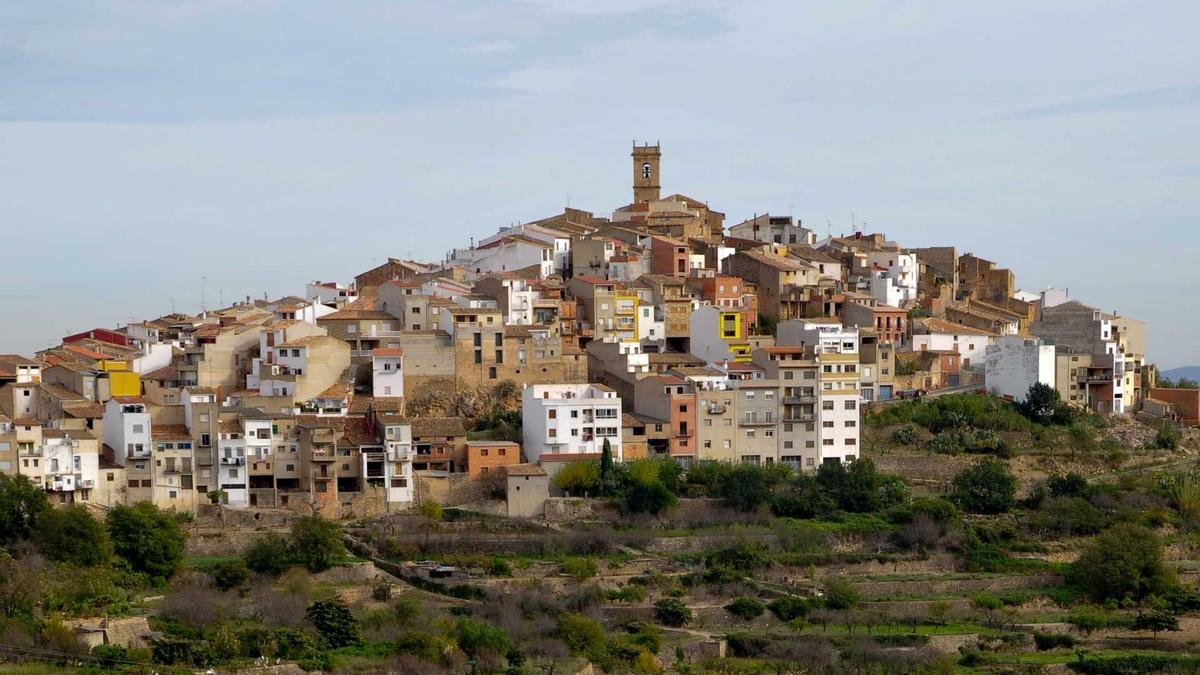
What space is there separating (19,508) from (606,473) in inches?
368

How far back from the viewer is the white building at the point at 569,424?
1468 inches

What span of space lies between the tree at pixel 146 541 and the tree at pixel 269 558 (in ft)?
3.50

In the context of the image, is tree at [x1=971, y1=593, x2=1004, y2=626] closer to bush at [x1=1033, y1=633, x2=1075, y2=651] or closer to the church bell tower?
bush at [x1=1033, y1=633, x2=1075, y2=651]

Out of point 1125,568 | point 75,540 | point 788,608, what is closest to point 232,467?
point 75,540

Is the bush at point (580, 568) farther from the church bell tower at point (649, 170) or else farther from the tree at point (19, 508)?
the church bell tower at point (649, 170)

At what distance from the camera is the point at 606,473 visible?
36.5m

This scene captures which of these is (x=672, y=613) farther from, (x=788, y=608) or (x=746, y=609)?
(x=788, y=608)

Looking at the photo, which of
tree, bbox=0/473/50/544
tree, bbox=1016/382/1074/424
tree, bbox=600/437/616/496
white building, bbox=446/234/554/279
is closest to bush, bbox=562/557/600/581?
tree, bbox=600/437/616/496

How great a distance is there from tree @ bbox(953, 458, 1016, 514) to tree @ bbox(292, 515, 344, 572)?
1116cm

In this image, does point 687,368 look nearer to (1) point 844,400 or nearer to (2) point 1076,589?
(1) point 844,400

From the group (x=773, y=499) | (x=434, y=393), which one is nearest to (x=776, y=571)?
(x=773, y=499)

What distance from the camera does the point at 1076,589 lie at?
35.8 meters

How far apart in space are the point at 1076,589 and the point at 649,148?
2284 centimetres

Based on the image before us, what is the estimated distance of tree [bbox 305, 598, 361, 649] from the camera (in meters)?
30.7
